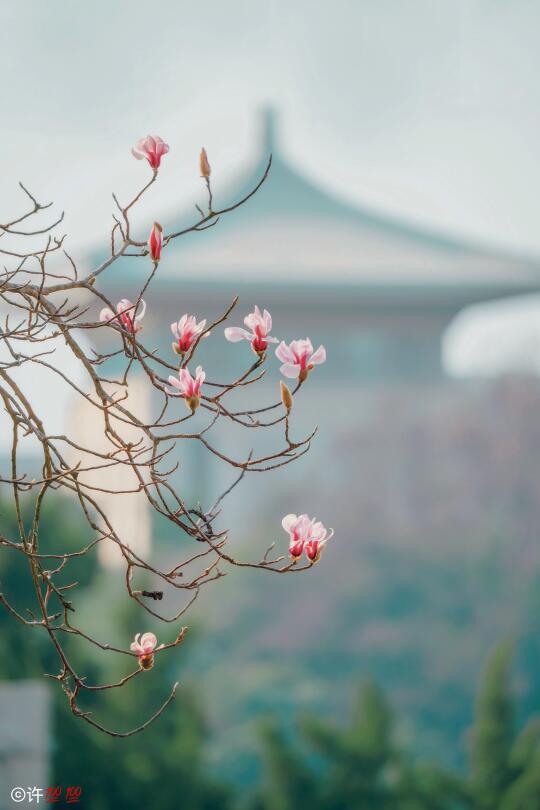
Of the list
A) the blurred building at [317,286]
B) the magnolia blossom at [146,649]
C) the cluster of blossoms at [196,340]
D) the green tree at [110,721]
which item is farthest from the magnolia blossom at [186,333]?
the blurred building at [317,286]

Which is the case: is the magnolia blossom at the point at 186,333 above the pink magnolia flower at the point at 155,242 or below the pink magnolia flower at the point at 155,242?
below

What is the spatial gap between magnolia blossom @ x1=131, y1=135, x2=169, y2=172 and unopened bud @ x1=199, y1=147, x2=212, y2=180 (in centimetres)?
6

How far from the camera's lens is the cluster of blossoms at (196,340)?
1216mm

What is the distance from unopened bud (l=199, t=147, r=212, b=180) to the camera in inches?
48.8

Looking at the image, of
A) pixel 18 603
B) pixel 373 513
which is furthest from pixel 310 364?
pixel 373 513

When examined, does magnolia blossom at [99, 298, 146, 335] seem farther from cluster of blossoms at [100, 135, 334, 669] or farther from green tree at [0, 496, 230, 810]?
green tree at [0, 496, 230, 810]

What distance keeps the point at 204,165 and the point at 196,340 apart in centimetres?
16

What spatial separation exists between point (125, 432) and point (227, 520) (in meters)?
2.63

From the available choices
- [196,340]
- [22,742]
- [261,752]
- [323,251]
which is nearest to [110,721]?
[261,752]

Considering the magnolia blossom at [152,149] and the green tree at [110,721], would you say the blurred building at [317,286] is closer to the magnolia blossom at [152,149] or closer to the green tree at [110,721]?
the green tree at [110,721]

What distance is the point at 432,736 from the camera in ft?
36.7

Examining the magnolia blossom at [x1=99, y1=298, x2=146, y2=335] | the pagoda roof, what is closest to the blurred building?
the pagoda roof

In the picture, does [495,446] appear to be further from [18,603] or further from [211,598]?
[18,603]

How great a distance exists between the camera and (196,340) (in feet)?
4.16
